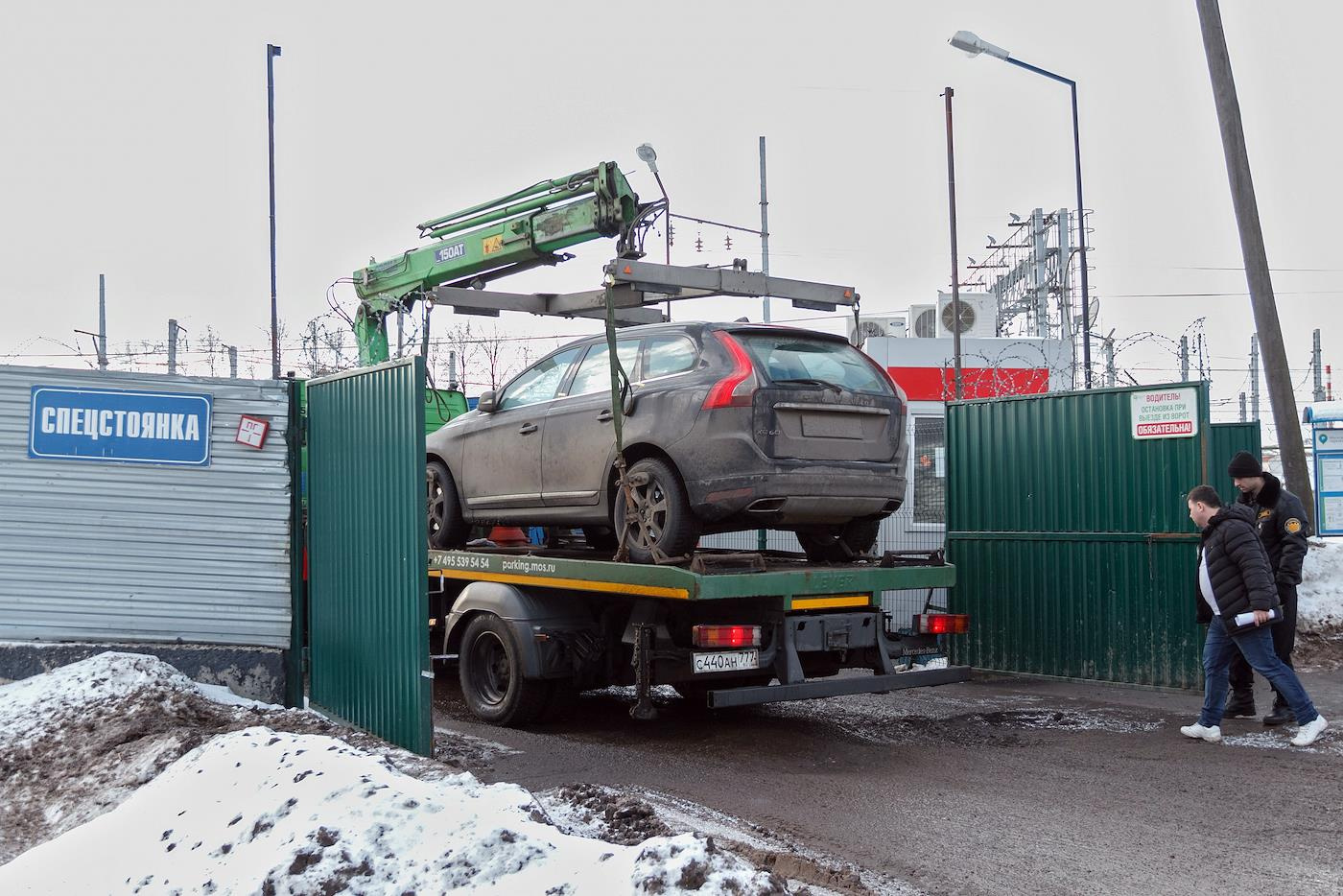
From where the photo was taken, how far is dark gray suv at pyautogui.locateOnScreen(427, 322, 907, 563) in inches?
294

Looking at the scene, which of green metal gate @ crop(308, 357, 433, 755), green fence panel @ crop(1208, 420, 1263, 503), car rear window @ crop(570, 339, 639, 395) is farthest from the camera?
green fence panel @ crop(1208, 420, 1263, 503)

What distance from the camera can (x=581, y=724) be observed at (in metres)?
8.62

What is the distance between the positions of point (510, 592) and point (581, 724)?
3.57ft

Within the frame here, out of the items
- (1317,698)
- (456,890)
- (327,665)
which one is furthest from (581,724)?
(1317,698)

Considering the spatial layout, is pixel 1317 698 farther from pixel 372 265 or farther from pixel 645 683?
pixel 372 265

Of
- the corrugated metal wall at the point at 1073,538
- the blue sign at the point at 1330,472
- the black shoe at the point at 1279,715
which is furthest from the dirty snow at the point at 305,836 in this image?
the blue sign at the point at 1330,472

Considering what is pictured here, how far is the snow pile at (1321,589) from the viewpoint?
1259 cm

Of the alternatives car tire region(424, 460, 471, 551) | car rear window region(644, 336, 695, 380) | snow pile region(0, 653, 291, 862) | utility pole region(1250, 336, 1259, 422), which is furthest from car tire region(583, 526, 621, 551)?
utility pole region(1250, 336, 1259, 422)

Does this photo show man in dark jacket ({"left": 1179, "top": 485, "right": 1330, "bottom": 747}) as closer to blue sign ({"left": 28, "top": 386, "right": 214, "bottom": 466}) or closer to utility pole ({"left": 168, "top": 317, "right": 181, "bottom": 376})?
blue sign ({"left": 28, "top": 386, "right": 214, "bottom": 466})

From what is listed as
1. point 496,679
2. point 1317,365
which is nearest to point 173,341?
point 496,679

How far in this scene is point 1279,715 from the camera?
8055 millimetres

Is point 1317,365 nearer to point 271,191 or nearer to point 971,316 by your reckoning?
point 971,316

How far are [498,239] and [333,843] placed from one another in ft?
22.2

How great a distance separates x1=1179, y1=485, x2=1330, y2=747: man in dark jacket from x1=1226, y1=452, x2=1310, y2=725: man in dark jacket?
74 cm
